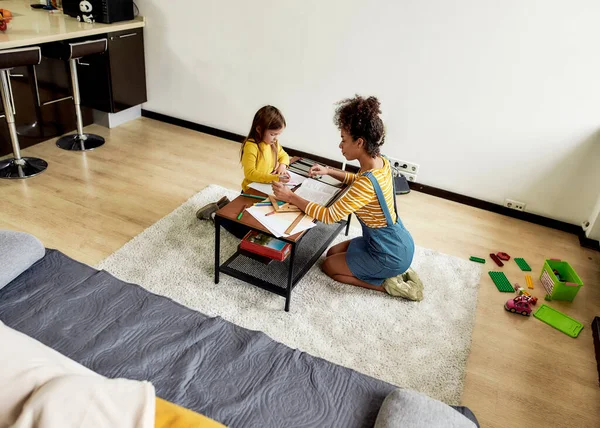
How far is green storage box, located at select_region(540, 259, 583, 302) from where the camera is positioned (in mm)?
2434

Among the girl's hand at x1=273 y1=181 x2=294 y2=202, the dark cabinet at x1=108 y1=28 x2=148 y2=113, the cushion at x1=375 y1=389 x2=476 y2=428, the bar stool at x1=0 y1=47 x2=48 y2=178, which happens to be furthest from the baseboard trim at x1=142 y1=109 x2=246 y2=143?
the cushion at x1=375 y1=389 x2=476 y2=428

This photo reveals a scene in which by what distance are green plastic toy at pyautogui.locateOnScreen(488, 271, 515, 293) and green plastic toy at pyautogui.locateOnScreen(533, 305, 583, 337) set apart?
0.58ft

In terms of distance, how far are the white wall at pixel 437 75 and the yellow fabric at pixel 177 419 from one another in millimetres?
2588

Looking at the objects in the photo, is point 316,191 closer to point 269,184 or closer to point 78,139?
point 269,184

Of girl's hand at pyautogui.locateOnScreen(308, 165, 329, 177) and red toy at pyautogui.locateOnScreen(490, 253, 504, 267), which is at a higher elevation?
girl's hand at pyautogui.locateOnScreen(308, 165, 329, 177)

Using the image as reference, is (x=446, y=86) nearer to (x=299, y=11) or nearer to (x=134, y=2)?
(x=299, y=11)

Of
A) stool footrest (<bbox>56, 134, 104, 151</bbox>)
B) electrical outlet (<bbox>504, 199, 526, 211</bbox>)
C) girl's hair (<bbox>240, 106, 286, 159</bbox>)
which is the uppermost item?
girl's hair (<bbox>240, 106, 286, 159</bbox>)

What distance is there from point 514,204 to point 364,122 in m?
1.75

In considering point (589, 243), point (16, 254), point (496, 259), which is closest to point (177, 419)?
point (16, 254)

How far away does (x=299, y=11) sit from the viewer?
3.31 m

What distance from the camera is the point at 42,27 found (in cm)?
323

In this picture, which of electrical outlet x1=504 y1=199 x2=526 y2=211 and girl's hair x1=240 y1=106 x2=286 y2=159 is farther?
electrical outlet x1=504 y1=199 x2=526 y2=211

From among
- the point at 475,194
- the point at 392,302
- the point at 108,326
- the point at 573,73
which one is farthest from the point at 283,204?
the point at 573,73

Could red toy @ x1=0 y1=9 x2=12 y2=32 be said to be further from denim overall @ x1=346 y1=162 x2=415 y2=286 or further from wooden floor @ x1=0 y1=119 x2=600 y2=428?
denim overall @ x1=346 y1=162 x2=415 y2=286
